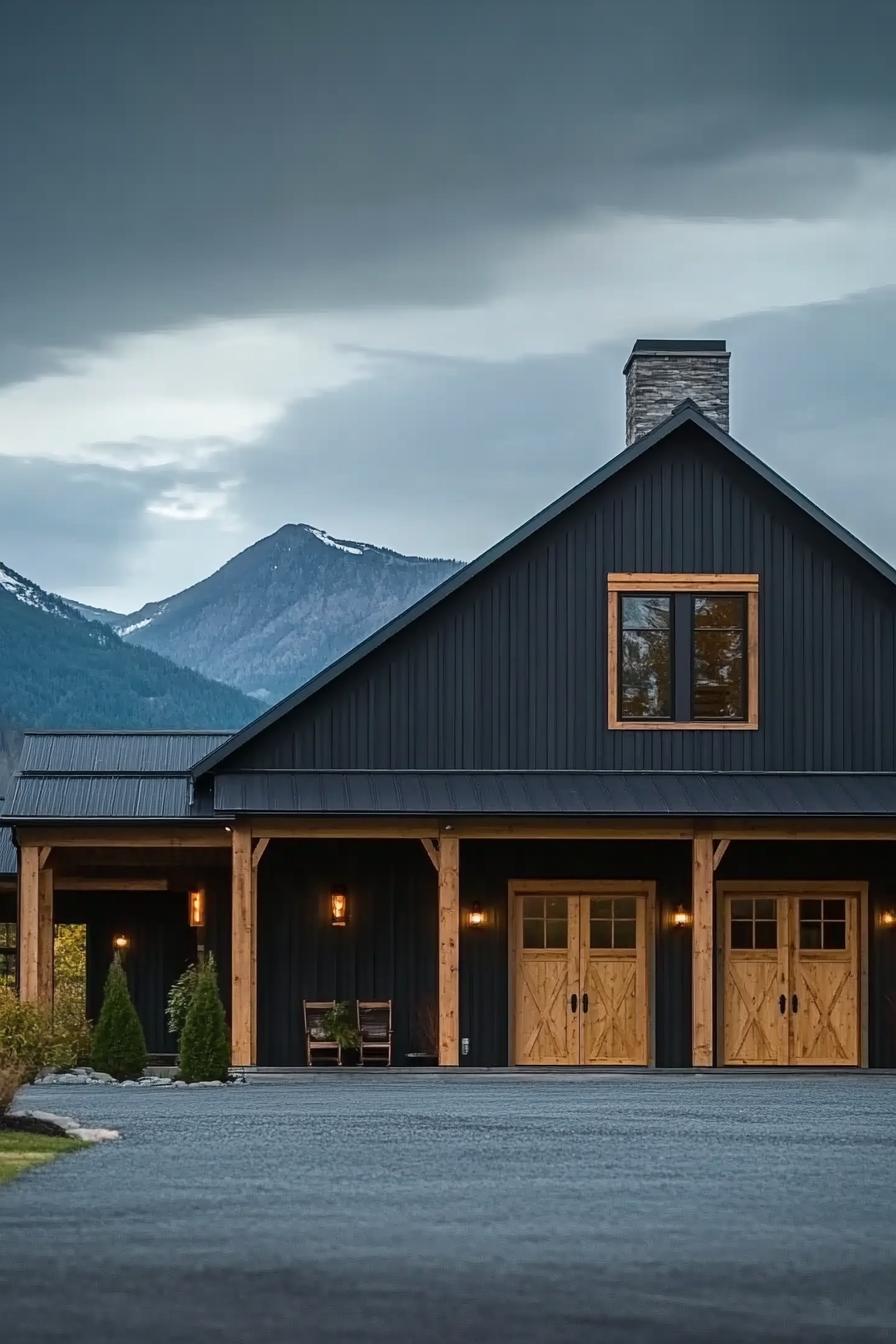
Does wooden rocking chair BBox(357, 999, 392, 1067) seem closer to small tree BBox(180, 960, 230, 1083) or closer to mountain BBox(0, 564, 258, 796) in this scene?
small tree BBox(180, 960, 230, 1083)

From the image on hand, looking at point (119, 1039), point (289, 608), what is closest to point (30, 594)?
point (289, 608)

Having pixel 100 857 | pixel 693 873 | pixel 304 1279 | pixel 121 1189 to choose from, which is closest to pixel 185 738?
pixel 100 857

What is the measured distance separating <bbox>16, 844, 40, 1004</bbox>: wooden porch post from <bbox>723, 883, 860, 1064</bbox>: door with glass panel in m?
8.09

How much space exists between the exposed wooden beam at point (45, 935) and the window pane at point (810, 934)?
886cm

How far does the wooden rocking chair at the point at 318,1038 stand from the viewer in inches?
922

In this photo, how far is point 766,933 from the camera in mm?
24047

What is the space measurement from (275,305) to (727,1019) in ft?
114

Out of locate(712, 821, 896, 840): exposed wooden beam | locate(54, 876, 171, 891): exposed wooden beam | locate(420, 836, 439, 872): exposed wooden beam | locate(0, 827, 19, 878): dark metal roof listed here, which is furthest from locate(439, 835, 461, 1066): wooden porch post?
locate(0, 827, 19, 878): dark metal roof

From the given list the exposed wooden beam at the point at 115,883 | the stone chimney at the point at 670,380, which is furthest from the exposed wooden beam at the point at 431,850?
the stone chimney at the point at 670,380

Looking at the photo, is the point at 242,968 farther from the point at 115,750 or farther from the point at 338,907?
the point at 115,750

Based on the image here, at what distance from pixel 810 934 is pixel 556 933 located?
9.95 ft

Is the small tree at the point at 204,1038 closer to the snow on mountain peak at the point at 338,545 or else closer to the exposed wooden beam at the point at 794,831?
the exposed wooden beam at the point at 794,831

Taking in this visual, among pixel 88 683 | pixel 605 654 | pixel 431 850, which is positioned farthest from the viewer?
pixel 88 683

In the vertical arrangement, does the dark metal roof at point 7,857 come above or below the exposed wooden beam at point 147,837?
below
